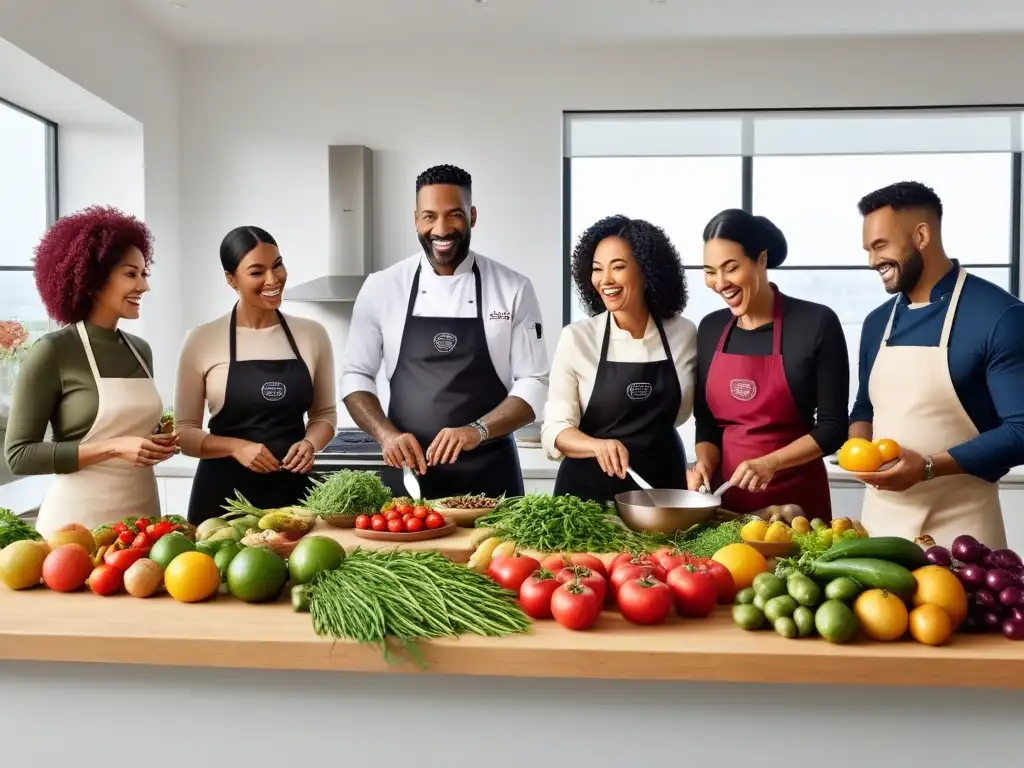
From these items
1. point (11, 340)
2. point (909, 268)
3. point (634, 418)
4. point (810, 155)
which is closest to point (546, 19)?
point (810, 155)

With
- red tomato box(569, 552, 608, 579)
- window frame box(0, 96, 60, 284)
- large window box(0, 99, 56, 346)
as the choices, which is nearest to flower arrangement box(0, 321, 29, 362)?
large window box(0, 99, 56, 346)

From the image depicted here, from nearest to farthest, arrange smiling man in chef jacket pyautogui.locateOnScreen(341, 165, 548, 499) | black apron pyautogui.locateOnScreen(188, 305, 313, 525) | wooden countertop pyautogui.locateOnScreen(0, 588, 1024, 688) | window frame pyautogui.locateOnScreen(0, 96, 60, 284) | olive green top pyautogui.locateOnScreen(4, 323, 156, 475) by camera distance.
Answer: wooden countertop pyautogui.locateOnScreen(0, 588, 1024, 688), olive green top pyautogui.locateOnScreen(4, 323, 156, 475), black apron pyautogui.locateOnScreen(188, 305, 313, 525), smiling man in chef jacket pyautogui.locateOnScreen(341, 165, 548, 499), window frame pyautogui.locateOnScreen(0, 96, 60, 284)

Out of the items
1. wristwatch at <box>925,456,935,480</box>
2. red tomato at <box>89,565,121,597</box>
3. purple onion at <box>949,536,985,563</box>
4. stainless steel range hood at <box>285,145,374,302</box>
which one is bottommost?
red tomato at <box>89,565,121,597</box>

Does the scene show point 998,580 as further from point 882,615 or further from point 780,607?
point 780,607

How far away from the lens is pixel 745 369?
2.81 meters

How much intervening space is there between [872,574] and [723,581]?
29 centimetres

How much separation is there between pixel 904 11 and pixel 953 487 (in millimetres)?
3039

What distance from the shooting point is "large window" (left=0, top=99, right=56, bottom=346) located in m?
4.43

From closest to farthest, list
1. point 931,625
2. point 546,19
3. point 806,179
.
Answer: point 931,625 < point 546,19 < point 806,179

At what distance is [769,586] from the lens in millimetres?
1659

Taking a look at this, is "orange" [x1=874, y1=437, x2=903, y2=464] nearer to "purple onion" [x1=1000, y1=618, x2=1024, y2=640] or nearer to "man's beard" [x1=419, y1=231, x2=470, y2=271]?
"purple onion" [x1=1000, y1=618, x2=1024, y2=640]

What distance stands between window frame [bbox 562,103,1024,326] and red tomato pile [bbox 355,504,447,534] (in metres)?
3.02

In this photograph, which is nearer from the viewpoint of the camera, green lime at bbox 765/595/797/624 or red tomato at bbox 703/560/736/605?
green lime at bbox 765/595/797/624

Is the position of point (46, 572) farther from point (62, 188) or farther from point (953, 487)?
point (62, 188)
